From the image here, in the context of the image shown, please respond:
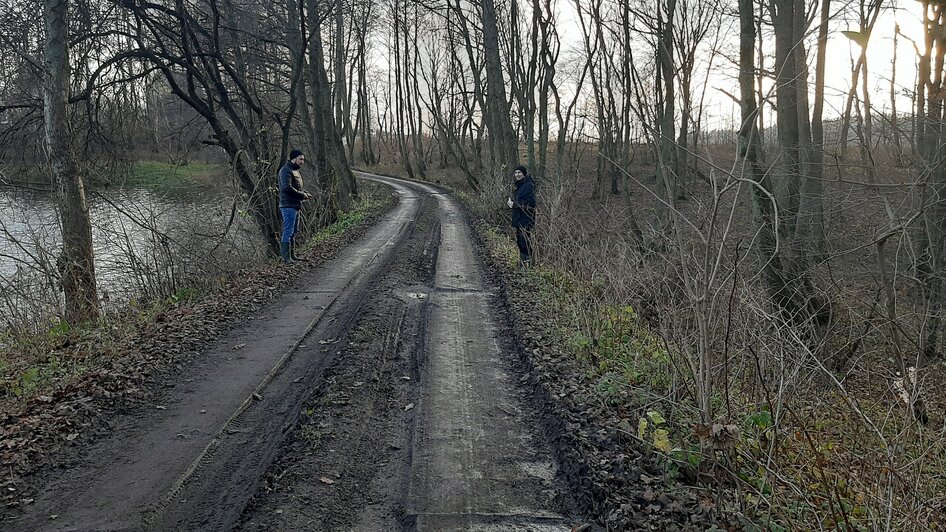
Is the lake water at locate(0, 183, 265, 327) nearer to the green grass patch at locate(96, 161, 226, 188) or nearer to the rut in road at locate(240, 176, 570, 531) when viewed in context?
the green grass patch at locate(96, 161, 226, 188)

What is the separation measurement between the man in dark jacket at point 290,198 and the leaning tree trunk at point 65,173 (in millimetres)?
3319

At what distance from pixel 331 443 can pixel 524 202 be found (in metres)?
7.66

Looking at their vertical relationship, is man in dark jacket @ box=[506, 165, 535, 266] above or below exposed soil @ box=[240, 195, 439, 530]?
above

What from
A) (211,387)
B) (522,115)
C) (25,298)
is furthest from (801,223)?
(522,115)

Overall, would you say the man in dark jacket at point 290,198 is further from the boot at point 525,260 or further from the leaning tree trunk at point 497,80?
the leaning tree trunk at point 497,80

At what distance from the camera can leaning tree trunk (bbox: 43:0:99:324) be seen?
9211 mm

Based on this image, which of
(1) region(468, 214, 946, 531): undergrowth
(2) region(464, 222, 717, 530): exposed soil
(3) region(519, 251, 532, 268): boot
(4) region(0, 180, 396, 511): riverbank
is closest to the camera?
(1) region(468, 214, 946, 531): undergrowth

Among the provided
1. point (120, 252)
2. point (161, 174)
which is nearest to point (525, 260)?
point (120, 252)

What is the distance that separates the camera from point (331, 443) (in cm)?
481

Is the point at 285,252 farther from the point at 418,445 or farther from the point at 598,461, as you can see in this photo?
the point at 598,461

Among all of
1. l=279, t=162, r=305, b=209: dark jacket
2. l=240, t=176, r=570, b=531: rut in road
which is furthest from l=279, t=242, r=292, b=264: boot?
l=240, t=176, r=570, b=531: rut in road

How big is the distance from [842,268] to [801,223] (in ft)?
3.07

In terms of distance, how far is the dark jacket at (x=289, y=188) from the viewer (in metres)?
12.1

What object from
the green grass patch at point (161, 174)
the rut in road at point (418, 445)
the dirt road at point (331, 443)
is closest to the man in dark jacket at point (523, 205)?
the dirt road at point (331, 443)
